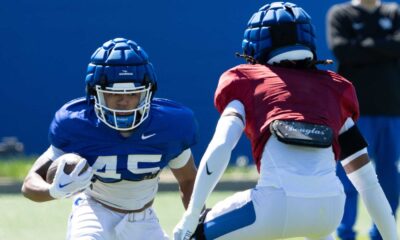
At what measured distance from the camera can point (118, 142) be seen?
504 cm

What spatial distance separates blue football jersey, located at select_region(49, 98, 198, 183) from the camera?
16.4 ft

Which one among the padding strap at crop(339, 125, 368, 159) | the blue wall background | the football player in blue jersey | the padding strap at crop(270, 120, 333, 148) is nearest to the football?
the football player in blue jersey

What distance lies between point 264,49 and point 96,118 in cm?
85

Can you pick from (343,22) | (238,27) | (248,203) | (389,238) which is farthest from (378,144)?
(238,27)

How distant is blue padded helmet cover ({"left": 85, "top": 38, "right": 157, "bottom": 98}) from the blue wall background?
646 cm

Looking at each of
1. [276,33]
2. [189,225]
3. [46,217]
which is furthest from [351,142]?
[46,217]

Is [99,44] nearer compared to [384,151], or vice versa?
[384,151]

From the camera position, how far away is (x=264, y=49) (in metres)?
4.78

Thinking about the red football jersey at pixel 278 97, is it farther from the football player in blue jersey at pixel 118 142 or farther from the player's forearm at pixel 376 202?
the football player in blue jersey at pixel 118 142

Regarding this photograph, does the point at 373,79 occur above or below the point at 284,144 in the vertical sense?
below

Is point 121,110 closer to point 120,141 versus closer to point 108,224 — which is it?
point 120,141

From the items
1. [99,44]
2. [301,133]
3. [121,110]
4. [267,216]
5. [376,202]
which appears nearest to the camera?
[267,216]

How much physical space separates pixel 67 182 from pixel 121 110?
0.56m

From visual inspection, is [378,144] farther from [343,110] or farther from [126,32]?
[126,32]
